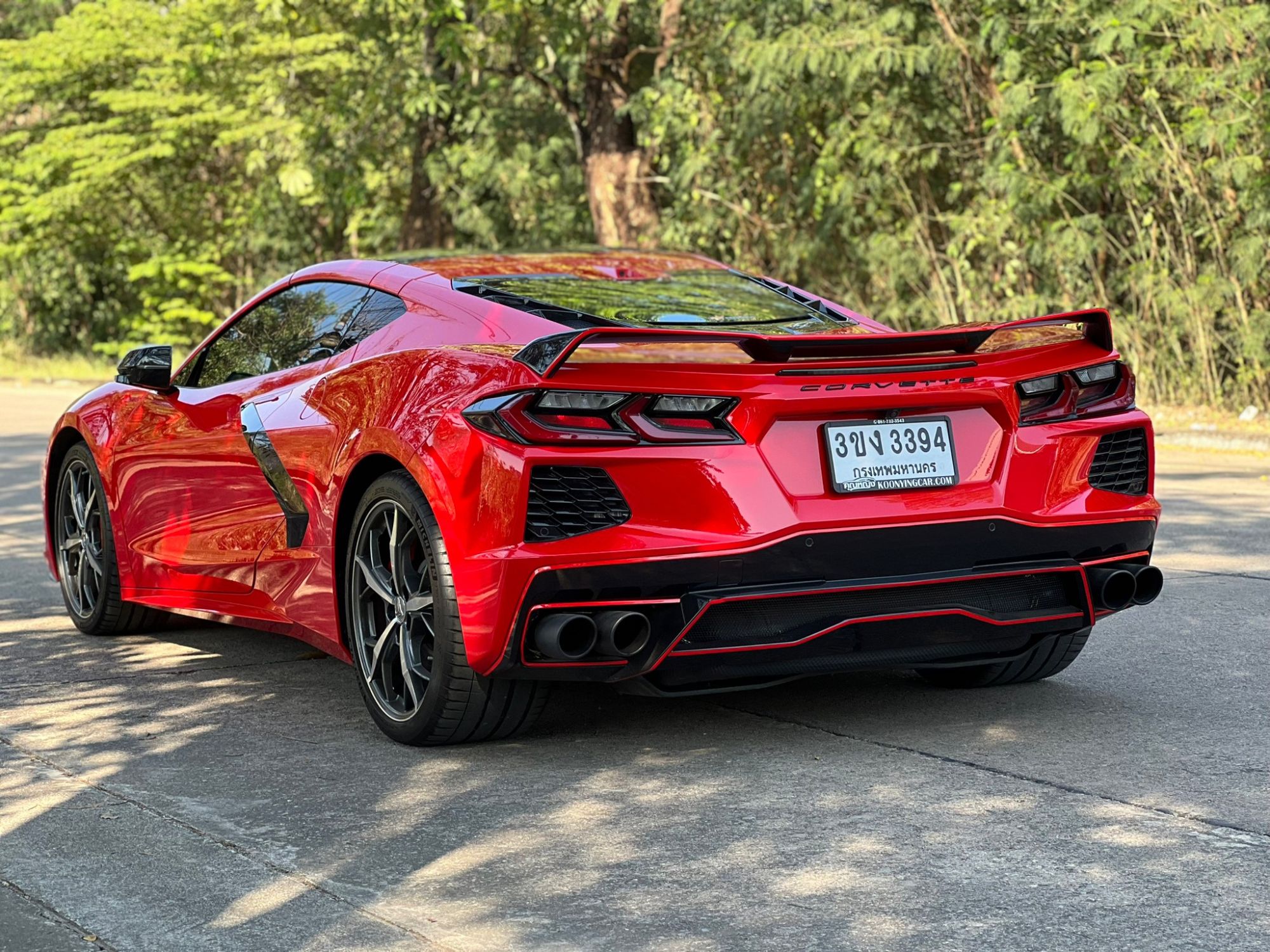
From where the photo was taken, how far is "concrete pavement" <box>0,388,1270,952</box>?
141 inches

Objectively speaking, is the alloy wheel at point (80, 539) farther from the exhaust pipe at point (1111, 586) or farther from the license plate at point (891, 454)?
the exhaust pipe at point (1111, 586)

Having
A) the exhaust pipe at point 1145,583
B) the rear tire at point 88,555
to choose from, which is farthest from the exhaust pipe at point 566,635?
the rear tire at point 88,555

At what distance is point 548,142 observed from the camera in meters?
29.1

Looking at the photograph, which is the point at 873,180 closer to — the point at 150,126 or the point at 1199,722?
the point at 1199,722

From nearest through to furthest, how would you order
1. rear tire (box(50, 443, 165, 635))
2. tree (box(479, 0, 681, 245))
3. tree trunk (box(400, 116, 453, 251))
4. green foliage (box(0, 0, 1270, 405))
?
rear tire (box(50, 443, 165, 635)) → green foliage (box(0, 0, 1270, 405)) → tree (box(479, 0, 681, 245)) → tree trunk (box(400, 116, 453, 251))

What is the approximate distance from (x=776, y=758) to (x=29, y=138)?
33.6 metres

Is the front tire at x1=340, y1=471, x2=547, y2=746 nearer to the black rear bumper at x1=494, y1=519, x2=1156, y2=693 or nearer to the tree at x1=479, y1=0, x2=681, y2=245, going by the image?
the black rear bumper at x1=494, y1=519, x2=1156, y2=693

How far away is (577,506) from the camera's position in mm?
4570

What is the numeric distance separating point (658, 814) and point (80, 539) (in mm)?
3717

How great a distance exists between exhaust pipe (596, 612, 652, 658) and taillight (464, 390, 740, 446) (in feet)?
1.41

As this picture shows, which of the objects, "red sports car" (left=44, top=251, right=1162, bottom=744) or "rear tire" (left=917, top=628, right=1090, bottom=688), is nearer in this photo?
"red sports car" (left=44, top=251, right=1162, bottom=744)

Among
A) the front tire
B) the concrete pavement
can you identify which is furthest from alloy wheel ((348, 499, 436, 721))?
the concrete pavement

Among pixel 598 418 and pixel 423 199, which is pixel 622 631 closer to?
pixel 598 418

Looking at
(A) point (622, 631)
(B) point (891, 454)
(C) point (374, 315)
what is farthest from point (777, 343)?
(C) point (374, 315)
